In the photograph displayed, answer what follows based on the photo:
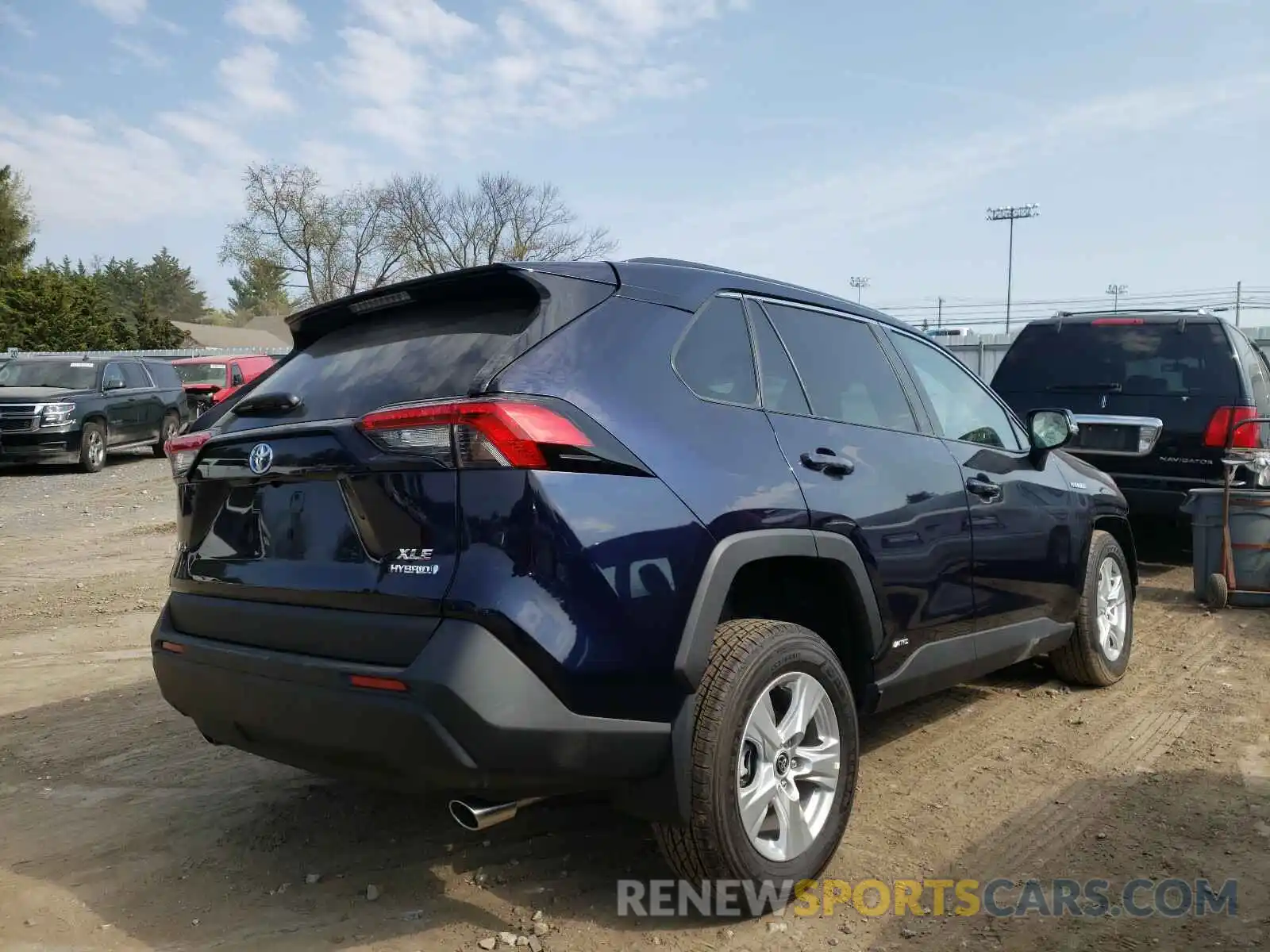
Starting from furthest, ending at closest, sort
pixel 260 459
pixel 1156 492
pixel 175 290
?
pixel 175 290
pixel 1156 492
pixel 260 459

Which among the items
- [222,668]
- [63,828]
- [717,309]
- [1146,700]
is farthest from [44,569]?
[1146,700]

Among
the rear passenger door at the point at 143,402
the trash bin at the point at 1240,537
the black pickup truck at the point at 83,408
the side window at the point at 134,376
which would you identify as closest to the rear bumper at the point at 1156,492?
the trash bin at the point at 1240,537

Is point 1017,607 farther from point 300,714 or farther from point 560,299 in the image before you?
point 300,714

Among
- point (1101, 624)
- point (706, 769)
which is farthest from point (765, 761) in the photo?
point (1101, 624)

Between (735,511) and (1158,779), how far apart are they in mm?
2292

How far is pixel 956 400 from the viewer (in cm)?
455

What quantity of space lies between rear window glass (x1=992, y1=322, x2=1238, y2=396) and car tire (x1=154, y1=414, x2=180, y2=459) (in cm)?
1468

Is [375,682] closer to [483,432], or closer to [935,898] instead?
[483,432]

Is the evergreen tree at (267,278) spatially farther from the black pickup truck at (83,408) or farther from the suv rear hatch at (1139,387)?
the suv rear hatch at (1139,387)

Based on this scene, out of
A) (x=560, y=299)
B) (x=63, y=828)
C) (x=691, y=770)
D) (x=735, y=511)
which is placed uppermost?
A: (x=560, y=299)

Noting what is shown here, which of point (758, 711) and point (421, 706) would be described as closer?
point (421, 706)

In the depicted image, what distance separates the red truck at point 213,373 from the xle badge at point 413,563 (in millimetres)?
19980

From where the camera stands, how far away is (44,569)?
29.4ft

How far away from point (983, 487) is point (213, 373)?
71.8ft
